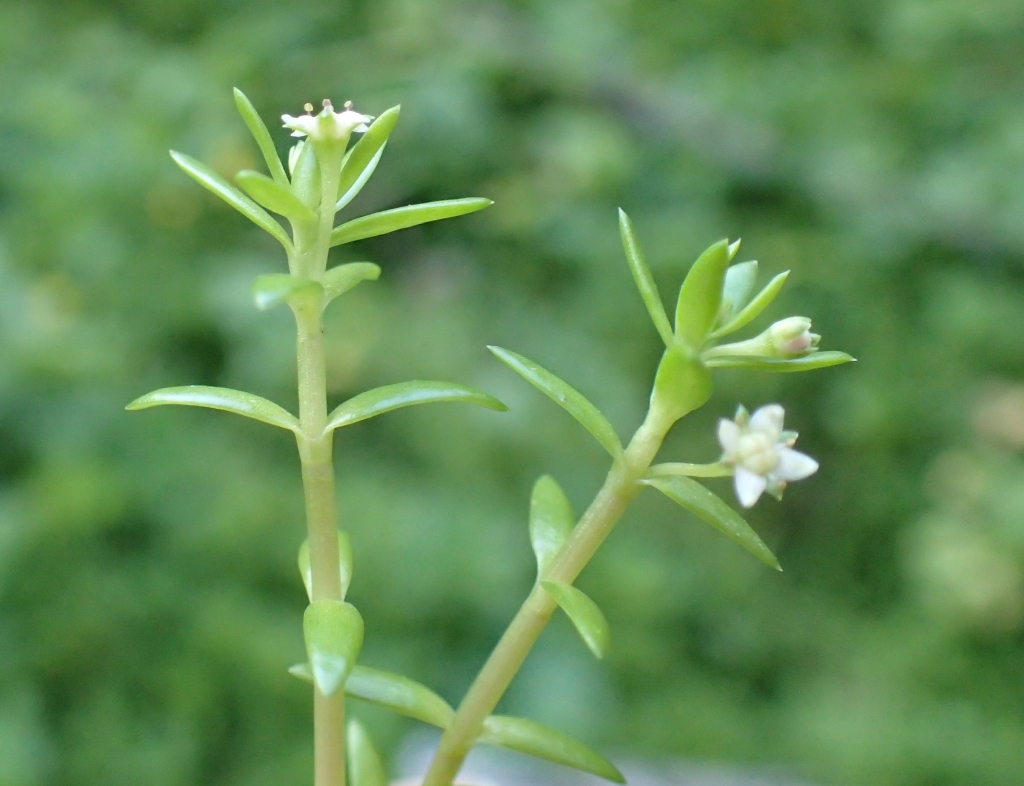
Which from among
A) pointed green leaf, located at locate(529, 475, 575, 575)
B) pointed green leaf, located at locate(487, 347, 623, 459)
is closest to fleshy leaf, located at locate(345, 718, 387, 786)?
pointed green leaf, located at locate(529, 475, 575, 575)

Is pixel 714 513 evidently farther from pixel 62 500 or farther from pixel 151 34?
pixel 151 34

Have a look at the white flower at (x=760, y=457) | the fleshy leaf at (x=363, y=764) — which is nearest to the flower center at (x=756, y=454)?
the white flower at (x=760, y=457)

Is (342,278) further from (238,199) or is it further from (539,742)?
(539,742)

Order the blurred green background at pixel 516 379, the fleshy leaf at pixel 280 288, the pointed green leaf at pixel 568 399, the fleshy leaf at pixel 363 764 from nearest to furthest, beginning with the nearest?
the fleshy leaf at pixel 280 288, the pointed green leaf at pixel 568 399, the fleshy leaf at pixel 363 764, the blurred green background at pixel 516 379

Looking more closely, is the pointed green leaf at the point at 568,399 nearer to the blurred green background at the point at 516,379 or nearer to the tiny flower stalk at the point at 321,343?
the tiny flower stalk at the point at 321,343

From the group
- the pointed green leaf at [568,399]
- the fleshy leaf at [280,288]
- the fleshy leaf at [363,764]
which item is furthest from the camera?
the fleshy leaf at [363,764]

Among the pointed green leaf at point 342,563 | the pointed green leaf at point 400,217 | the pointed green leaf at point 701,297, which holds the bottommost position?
the pointed green leaf at point 342,563

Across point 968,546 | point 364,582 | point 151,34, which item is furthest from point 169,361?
point 968,546
